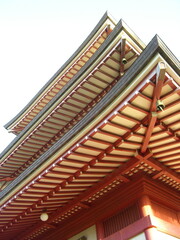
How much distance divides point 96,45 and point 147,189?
6.30 meters

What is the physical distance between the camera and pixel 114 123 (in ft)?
14.0

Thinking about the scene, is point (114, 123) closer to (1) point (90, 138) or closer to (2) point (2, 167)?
(1) point (90, 138)

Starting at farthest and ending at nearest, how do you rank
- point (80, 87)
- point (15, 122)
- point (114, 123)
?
1. point (15, 122)
2. point (80, 87)
3. point (114, 123)

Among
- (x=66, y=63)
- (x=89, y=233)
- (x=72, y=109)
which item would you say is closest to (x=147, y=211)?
(x=89, y=233)

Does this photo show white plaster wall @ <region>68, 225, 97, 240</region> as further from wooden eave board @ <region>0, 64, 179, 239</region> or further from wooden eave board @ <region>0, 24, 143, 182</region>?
wooden eave board @ <region>0, 24, 143, 182</region>

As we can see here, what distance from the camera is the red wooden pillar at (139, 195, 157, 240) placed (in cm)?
466

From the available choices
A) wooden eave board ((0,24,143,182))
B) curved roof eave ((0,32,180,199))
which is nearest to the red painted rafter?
curved roof eave ((0,32,180,199))

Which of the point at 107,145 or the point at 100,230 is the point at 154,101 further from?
the point at 100,230

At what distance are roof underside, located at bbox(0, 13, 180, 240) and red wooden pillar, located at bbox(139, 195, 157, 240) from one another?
0.58 m

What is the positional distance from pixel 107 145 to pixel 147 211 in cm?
183

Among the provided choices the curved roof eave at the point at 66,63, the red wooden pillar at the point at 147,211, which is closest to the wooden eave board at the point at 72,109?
the curved roof eave at the point at 66,63

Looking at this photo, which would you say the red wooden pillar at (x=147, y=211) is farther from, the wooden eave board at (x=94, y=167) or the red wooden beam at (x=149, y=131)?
the red wooden beam at (x=149, y=131)

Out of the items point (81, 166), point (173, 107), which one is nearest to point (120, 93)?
point (173, 107)

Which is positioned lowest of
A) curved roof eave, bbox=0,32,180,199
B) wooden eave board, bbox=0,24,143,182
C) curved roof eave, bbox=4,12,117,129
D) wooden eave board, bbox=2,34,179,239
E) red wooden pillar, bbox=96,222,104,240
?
red wooden pillar, bbox=96,222,104,240
